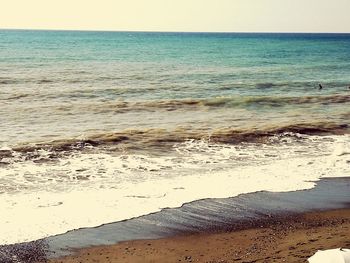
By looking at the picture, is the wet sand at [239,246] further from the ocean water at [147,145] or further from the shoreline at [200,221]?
the ocean water at [147,145]

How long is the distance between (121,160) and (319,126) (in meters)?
11.2

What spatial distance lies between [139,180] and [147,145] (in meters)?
4.84

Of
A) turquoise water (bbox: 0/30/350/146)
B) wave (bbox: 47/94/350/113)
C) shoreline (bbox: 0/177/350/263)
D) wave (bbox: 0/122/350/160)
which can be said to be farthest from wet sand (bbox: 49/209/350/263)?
wave (bbox: 47/94/350/113)

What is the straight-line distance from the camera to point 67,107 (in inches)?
1122

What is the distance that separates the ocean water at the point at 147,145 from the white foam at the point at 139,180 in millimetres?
31

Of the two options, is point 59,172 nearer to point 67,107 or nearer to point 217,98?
point 67,107

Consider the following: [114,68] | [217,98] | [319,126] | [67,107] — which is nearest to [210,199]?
[319,126]

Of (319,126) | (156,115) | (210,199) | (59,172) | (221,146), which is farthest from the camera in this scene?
(156,115)

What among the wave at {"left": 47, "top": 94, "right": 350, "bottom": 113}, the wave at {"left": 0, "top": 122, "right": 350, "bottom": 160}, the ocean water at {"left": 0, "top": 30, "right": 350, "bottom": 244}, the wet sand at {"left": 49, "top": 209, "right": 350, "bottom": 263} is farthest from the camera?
the wave at {"left": 47, "top": 94, "right": 350, "bottom": 113}

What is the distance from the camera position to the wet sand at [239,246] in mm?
9742

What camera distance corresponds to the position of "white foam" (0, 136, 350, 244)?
469 inches

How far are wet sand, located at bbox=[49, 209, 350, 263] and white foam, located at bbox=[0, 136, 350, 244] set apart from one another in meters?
1.59

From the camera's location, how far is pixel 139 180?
15016 mm

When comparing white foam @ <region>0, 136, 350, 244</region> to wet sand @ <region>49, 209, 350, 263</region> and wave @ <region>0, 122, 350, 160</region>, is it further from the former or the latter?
wet sand @ <region>49, 209, 350, 263</region>
